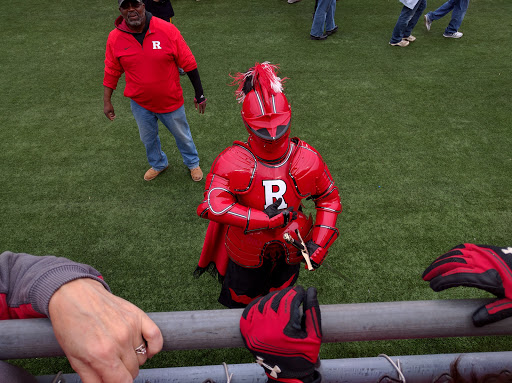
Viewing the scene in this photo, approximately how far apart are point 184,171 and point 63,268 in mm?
2899

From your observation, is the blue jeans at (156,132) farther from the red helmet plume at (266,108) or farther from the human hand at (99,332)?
the human hand at (99,332)

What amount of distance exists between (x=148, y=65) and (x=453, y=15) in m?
5.11

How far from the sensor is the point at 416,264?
111 inches

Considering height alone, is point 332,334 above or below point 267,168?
above

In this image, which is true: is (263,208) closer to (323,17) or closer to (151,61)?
(151,61)

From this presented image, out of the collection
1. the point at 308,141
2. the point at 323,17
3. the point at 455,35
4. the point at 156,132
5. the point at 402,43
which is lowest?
the point at 308,141

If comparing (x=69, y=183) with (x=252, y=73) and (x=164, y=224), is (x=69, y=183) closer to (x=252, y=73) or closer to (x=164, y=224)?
(x=164, y=224)

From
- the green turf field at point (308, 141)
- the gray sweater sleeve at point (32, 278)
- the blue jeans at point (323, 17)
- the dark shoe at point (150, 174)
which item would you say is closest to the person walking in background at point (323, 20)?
the blue jeans at point (323, 17)

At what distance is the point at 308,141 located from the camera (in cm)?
388

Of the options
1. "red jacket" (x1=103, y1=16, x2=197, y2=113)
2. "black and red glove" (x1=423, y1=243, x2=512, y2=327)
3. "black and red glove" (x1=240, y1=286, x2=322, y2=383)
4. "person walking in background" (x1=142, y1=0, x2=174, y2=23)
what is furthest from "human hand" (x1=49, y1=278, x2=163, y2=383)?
"person walking in background" (x1=142, y1=0, x2=174, y2=23)

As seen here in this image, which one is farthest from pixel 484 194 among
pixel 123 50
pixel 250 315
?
pixel 123 50

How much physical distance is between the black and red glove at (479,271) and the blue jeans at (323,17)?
5.30 m

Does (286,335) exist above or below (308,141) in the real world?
above

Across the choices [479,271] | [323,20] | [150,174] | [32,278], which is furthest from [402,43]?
[32,278]
